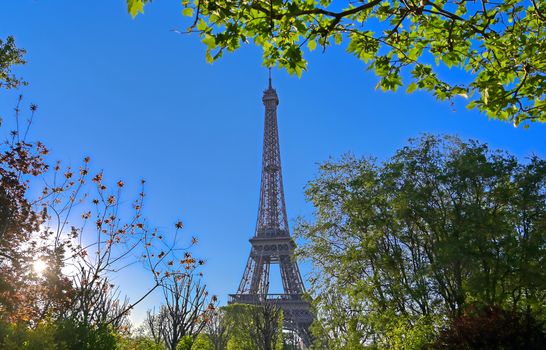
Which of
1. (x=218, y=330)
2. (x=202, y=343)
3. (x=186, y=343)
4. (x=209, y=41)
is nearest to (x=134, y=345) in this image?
(x=186, y=343)

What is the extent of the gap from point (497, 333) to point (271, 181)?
2047 inches

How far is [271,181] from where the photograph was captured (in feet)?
200

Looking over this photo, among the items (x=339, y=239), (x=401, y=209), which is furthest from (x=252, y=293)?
(x=401, y=209)

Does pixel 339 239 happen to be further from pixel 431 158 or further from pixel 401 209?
pixel 431 158

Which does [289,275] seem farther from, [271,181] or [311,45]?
[311,45]

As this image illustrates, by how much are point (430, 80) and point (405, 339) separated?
11589mm

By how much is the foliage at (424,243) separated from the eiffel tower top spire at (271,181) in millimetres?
36961

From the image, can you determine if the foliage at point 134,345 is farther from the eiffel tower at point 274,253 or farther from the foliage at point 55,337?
the eiffel tower at point 274,253

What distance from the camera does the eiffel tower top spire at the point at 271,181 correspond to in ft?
188

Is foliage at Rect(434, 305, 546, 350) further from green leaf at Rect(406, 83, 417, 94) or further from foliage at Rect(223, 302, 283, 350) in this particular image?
foliage at Rect(223, 302, 283, 350)

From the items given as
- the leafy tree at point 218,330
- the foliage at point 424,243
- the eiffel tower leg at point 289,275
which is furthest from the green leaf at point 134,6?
the eiffel tower leg at point 289,275

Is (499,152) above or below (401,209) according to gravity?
above

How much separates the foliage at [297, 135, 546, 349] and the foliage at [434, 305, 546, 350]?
4510 millimetres

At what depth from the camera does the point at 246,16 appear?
15.7ft
